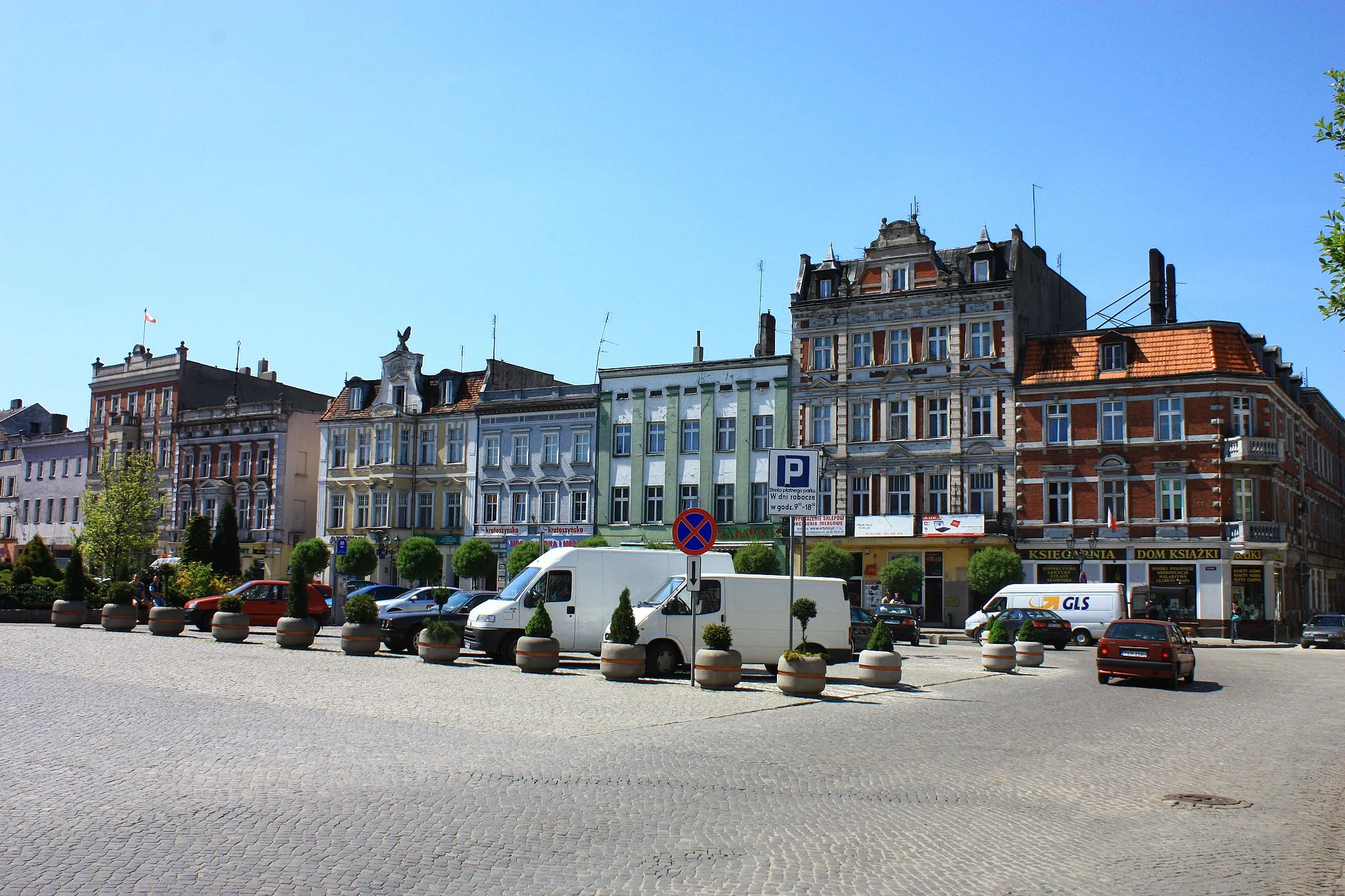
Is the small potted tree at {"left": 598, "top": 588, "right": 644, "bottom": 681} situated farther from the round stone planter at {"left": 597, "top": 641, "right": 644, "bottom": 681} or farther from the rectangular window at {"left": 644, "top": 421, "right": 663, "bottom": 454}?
the rectangular window at {"left": 644, "top": 421, "right": 663, "bottom": 454}

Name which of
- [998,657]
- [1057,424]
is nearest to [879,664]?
[998,657]

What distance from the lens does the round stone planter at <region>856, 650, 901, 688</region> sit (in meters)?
22.0

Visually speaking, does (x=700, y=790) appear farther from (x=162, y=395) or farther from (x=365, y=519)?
(x=162, y=395)

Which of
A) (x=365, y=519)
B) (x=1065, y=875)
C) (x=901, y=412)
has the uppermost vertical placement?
(x=901, y=412)

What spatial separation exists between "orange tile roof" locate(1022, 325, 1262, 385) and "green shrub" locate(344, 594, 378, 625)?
3405cm

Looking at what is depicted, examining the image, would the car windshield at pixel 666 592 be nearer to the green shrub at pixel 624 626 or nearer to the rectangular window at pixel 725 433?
the green shrub at pixel 624 626

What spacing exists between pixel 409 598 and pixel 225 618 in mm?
6351

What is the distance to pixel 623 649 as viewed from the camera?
69.9ft

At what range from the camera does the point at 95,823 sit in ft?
27.9

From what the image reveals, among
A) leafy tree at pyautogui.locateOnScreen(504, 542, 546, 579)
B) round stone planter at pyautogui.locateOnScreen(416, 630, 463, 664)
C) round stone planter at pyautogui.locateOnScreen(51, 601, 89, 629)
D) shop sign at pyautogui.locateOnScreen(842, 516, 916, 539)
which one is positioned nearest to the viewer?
round stone planter at pyautogui.locateOnScreen(416, 630, 463, 664)

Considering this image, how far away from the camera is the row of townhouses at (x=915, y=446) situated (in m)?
49.2

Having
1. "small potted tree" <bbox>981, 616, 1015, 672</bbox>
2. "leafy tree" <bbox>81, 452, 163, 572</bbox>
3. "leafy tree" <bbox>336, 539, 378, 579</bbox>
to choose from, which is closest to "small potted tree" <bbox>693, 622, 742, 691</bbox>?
"small potted tree" <bbox>981, 616, 1015, 672</bbox>

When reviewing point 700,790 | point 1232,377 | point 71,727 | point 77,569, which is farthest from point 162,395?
point 700,790

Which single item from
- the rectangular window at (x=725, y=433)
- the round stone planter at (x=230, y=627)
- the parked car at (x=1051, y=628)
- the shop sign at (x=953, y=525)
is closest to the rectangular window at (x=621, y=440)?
the rectangular window at (x=725, y=433)
